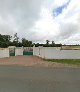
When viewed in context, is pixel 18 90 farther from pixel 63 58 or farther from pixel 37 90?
pixel 63 58

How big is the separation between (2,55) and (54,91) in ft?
148

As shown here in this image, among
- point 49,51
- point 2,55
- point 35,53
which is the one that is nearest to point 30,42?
point 35,53

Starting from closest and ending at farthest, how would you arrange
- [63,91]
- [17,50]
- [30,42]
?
[63,91], [17,50], [30,42]

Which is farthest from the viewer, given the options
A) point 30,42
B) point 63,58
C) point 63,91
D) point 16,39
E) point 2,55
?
point 16,39

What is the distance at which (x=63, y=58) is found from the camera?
42.2 m

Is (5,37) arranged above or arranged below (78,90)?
above

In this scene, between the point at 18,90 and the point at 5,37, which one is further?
the point at 5,37

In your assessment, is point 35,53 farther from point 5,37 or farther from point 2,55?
point 5,37

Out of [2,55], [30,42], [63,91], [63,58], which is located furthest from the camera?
[30,42]

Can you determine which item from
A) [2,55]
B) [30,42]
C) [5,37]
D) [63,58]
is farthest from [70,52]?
[5,37]

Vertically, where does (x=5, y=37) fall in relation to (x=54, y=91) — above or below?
above

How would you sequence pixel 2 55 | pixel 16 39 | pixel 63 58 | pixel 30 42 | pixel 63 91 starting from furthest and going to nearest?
pixel 16 39
pixel 30 42
pixel 2 55
pixel 63 58
pixel 63 91

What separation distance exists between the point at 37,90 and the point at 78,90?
5.45 feet

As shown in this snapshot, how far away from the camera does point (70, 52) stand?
42500 mm
